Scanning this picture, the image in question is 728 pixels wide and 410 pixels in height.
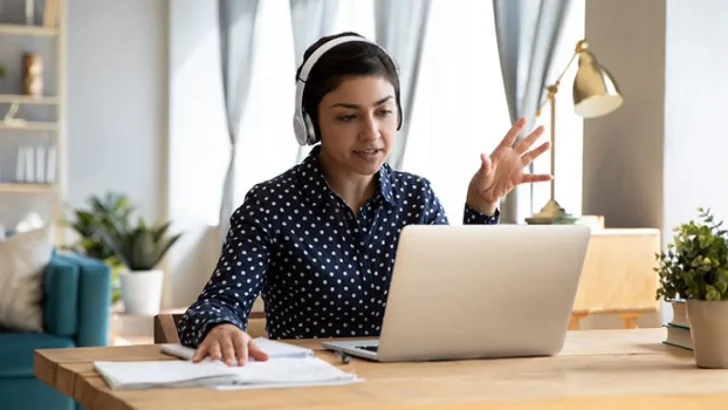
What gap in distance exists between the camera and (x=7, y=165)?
752 centimetres

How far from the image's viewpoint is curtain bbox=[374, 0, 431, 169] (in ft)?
18.2

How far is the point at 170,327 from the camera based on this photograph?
2.19 metres

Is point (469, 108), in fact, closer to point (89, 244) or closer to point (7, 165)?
point (89, 244)

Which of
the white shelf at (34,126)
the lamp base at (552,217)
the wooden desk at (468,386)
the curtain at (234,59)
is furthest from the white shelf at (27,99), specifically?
the wooden desk at (468,386)

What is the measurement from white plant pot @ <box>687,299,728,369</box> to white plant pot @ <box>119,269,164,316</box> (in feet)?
18.9

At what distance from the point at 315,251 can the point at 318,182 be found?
15 cm

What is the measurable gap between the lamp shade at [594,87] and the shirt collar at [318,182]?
1.71 m

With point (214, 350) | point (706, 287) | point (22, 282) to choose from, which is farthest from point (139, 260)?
point (706, 287)

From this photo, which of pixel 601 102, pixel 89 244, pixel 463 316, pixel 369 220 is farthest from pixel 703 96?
pixel 89 244

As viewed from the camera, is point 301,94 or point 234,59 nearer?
point 301,94

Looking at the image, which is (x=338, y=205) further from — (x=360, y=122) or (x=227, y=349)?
(x=227, y=349)

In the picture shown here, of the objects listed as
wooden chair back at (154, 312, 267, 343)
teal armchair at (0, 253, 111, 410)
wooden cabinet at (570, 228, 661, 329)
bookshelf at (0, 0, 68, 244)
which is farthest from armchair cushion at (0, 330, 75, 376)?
bookshelf at (0, 0, 68, 244)

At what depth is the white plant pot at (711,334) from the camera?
5.66ft

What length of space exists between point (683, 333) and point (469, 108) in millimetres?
4223
